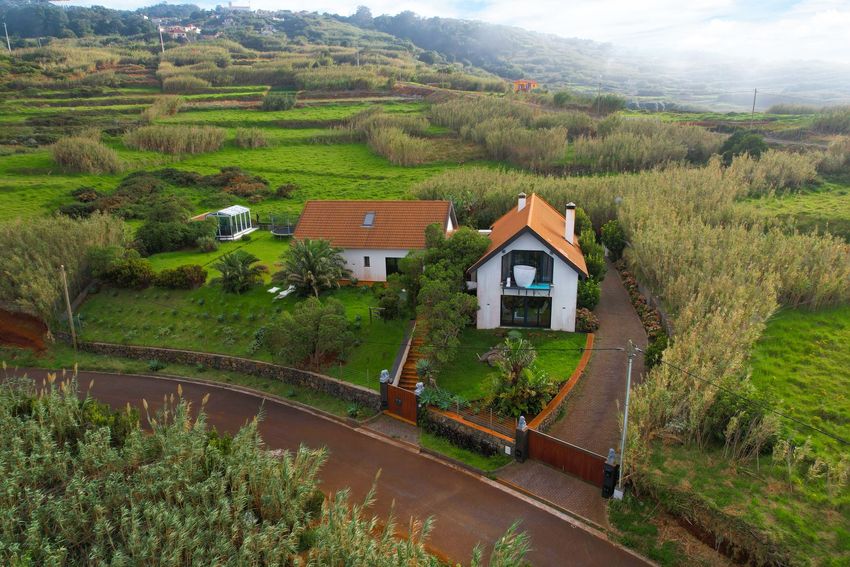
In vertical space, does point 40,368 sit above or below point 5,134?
below

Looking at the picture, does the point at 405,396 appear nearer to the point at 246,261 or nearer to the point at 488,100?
the point at 246,261

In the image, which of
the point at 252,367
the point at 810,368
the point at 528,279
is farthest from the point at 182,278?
the point at 810,368

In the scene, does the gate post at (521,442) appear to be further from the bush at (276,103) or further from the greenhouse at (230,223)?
the bush at (276,103)

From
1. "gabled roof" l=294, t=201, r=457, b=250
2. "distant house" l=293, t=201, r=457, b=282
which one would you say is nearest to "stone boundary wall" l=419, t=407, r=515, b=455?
"distant house" l=293, t=201, r=457, b=282

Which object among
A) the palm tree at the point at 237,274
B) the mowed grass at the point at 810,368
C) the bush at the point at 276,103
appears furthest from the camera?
the bush at the point at 276,103

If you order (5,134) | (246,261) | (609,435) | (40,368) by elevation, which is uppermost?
(5,134)

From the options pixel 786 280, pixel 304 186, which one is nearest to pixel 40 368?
pixel 304 186

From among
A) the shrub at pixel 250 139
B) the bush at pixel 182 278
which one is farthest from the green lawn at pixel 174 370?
the shrub at pixel 250 139
